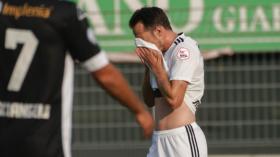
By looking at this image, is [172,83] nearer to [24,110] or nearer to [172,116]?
[172,116]

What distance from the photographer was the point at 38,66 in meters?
4.27

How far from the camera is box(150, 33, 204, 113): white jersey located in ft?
19.1

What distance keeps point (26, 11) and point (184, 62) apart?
5.82 ft

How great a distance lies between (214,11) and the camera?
34.2 ft

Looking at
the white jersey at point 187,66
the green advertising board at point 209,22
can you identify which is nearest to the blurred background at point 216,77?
the green advertising board at point 209,22

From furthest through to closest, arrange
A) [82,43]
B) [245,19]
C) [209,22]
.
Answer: [209,22] < [245,19] < [82,43]

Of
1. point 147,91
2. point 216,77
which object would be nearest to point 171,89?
point 147,91

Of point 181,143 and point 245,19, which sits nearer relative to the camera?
point 181,143

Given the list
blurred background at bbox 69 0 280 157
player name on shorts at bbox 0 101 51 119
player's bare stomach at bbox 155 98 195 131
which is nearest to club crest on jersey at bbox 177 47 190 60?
player's bare stomach at bbox 155 98 195 131

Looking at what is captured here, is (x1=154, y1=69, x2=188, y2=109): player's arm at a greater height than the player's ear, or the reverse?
the player's ear

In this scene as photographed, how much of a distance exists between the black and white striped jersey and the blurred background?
609 centimetres

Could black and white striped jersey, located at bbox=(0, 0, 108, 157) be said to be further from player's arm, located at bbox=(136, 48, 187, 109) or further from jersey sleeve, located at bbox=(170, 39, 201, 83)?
jersey sleeve, located at bbox=(170, 39, 201, 83)

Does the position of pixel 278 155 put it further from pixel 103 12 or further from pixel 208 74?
pixel 103 12

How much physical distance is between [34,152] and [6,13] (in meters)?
0.64
